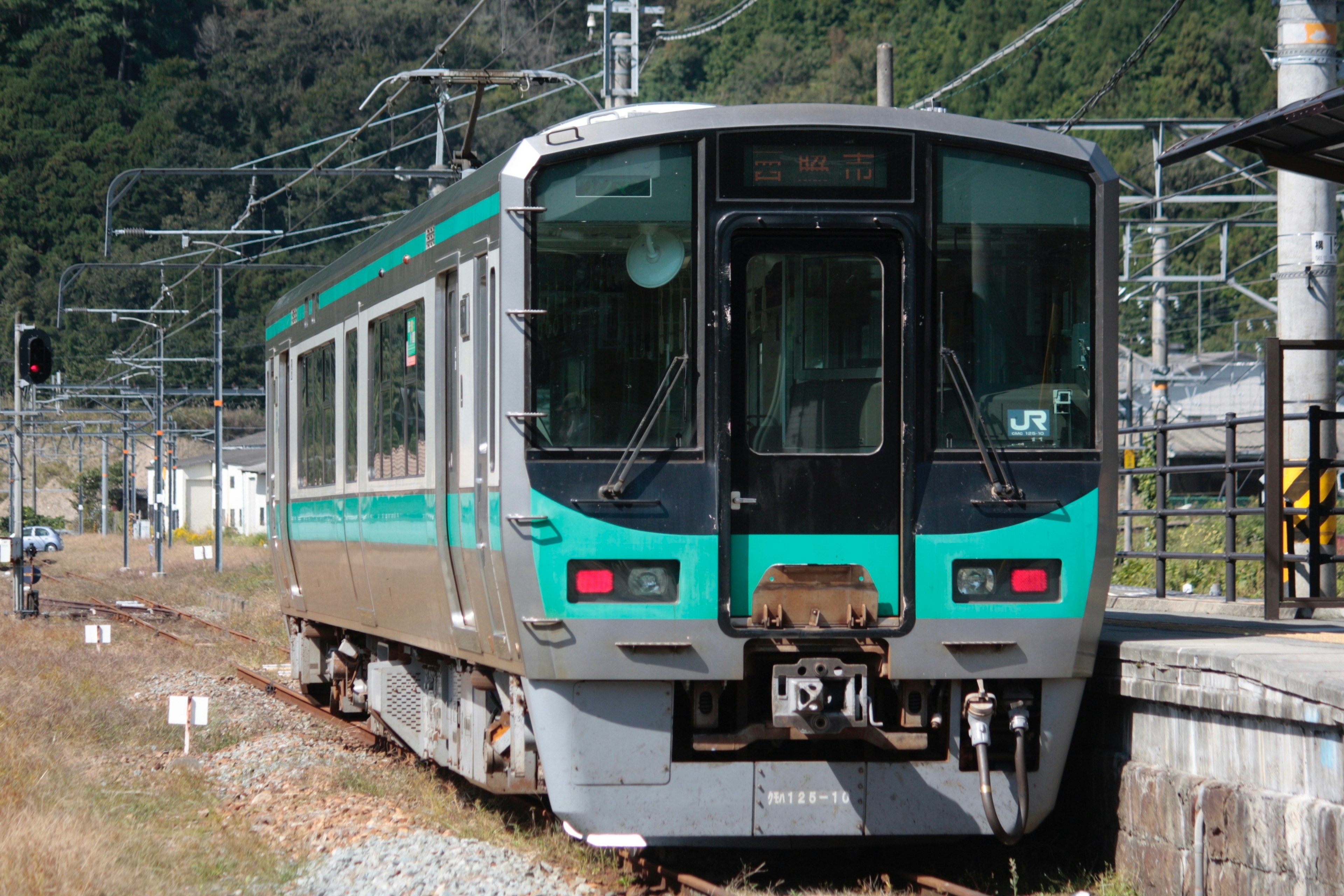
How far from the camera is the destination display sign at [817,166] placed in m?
7.21

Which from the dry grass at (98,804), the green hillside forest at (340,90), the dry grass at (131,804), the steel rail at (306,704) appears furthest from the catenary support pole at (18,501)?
the green hillside forest at (340,90)

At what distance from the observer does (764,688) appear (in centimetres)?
729

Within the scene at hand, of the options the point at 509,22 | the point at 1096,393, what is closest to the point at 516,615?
the point at 1096,393

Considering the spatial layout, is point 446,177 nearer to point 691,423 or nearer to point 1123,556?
point 1123,556

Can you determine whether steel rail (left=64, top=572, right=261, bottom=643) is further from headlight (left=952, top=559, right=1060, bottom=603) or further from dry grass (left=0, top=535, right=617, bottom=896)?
headlight (left=952, top=559, right=1060, bottom=603)

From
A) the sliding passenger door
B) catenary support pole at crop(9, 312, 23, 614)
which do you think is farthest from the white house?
the sliding passenger door

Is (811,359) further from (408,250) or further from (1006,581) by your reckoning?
(408,250)

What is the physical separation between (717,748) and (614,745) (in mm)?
436

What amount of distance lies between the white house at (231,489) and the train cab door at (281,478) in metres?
53.5

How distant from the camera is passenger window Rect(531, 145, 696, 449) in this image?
710 cm

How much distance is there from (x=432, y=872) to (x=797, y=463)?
8.24ft

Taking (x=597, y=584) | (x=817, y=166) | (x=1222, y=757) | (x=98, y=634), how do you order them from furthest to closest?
(x=98, y=634) < (x=817, y=166) < (x=597, y=584) < (x=1222, y=757)

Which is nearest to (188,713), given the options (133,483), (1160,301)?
(1160,301)

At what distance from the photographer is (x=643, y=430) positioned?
7039 millimetres
